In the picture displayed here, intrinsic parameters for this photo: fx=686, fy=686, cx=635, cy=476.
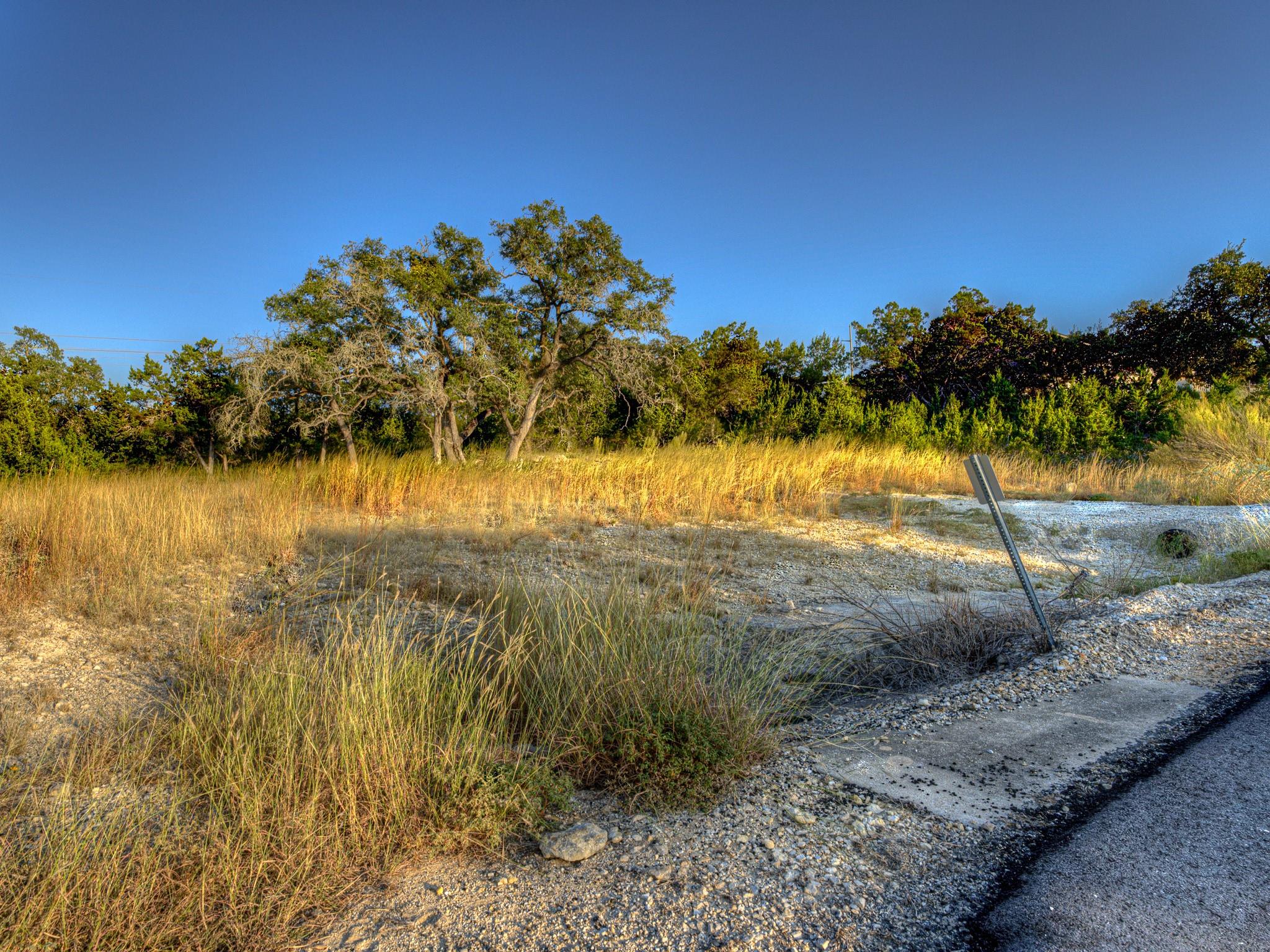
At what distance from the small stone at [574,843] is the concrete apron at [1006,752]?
3.98ft

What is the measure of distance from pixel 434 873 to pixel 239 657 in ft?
7.96

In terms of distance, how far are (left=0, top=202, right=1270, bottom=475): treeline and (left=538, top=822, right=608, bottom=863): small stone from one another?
11.8 metres

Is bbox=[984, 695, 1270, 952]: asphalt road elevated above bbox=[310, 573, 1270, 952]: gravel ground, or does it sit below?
above

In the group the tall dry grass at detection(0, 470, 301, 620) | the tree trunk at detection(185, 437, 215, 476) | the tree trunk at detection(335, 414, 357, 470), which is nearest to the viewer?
the tall dry grass at detection(0, 470, 301, 620)

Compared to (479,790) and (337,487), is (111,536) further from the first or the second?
(479,790)

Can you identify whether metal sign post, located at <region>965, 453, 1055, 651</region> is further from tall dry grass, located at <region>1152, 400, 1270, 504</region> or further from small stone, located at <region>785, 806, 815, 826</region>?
tall dry grass, located at <region>1152, 400, 1270, 504</region>

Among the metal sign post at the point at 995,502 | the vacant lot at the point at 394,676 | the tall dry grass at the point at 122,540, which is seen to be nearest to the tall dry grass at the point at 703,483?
the vacant lot at the point at 394,676

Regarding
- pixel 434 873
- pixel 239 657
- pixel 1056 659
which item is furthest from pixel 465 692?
pixel 1056 659

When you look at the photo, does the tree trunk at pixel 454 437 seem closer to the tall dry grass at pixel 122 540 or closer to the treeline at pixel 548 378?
the treeline at pixel 548 378

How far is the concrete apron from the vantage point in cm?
295

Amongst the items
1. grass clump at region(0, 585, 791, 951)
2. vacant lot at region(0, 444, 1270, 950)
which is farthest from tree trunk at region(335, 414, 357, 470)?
grass clump at region(0, 585, 791, 951)

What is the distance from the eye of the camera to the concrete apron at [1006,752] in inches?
116

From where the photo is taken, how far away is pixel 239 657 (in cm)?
420

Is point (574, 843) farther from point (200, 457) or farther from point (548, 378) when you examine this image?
point (200, 457)
